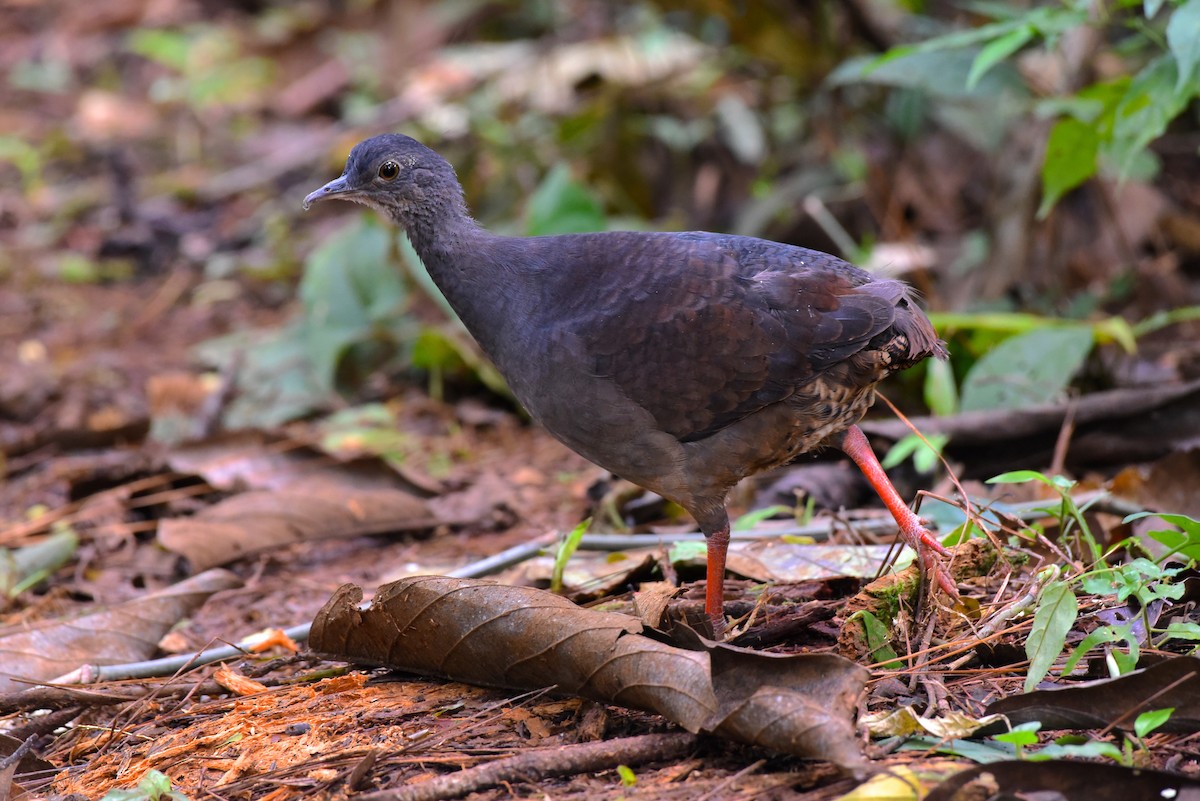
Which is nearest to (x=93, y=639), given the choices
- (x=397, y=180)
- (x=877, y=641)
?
(x=397, y=180)

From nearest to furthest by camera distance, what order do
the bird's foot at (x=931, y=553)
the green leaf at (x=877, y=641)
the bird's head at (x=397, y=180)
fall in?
the green leaf at (x=877, y=641) < the bird's foot at (x=931, y=553) < the bird's head at (x=397, y=180)

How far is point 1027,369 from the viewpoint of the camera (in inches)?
212

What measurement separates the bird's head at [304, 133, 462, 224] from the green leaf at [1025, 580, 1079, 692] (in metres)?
2.39

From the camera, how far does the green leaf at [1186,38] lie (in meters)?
3.70

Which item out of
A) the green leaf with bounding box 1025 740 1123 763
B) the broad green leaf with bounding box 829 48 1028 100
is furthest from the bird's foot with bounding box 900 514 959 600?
the broad green leaf with bounding box 829 48 1028 100

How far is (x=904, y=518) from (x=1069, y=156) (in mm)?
2134

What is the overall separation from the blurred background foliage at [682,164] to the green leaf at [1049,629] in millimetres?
1712

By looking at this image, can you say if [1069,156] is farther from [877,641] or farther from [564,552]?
[564,552]

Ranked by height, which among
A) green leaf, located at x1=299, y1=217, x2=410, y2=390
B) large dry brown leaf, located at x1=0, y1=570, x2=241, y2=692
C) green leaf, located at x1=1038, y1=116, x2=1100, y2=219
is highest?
green leaf, located at x1=1038, y1=116, x2=1100, y2=219

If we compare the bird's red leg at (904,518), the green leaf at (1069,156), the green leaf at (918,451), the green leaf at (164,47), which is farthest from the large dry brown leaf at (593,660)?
the green leaf at (164,47)

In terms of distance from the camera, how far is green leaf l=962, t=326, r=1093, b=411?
530 centimetres

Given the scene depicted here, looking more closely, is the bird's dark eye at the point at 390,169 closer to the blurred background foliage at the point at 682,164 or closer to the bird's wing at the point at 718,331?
the bird's wing at the point at 718,331

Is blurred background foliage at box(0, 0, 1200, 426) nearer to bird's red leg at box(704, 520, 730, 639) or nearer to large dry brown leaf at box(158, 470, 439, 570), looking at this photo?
large dry brown leaf at box(158, 470, 439, 570)

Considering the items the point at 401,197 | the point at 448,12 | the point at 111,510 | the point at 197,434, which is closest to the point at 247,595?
the point at 111,510
